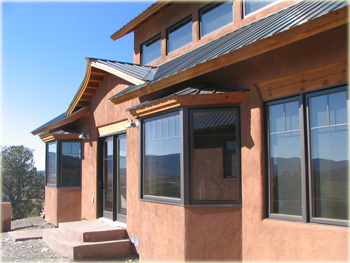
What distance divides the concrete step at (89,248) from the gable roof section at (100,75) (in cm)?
346

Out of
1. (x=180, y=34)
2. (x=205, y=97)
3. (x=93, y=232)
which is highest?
(x=180, y=34)

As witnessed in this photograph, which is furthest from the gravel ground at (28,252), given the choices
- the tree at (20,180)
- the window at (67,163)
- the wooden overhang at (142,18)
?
the tree at (20,180)

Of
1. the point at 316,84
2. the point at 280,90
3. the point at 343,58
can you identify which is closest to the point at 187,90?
the point at 280,90

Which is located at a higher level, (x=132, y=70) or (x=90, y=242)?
(x=132, y=70)

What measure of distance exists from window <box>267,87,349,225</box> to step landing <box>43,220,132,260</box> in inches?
153

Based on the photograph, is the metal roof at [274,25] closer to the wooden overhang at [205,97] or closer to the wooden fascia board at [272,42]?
the wooden fascia board at [272,42]

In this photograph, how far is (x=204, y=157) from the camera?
5.64 metres

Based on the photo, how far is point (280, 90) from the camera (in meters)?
4.95

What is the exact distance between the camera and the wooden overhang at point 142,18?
905 centimetres

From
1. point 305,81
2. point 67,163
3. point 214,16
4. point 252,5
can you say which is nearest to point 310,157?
point 305,81

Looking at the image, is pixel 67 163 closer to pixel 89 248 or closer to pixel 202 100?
pixel 89 248

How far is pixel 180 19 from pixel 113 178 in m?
4.37

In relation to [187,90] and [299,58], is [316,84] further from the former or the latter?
[187,90]

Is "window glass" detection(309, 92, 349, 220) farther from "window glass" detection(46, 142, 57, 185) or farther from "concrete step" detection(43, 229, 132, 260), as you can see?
"window glass" detection(46, 142, 57, 185)
